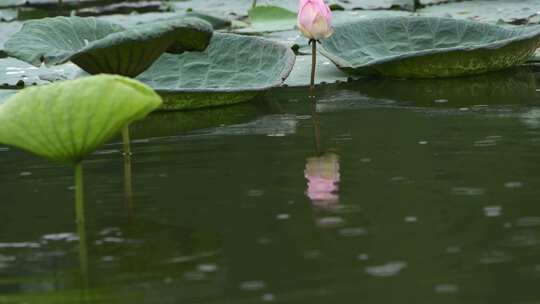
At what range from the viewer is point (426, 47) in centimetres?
525

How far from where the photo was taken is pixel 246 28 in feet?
21.9

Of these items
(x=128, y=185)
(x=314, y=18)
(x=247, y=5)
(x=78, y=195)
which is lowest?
(x=247, y=5)

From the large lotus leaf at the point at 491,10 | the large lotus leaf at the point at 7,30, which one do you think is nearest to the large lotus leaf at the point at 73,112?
the large lotus leaf at the point at 7,30

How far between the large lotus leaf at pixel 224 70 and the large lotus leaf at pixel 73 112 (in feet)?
5.81

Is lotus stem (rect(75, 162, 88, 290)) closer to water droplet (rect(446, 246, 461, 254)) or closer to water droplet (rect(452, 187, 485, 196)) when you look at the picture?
water droplet (rect(446, 246, 461, 254))

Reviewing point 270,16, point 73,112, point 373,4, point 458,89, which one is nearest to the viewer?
point 73,112

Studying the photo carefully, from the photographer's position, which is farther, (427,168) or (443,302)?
(427,168)

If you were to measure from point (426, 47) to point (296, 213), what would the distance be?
2402 millimetres

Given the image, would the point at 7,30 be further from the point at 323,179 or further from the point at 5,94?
the point at 323,179

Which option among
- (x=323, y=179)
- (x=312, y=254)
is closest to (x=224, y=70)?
(x=323, y=179)

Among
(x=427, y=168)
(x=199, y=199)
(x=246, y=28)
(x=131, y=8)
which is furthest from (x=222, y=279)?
(x=131, y=8)

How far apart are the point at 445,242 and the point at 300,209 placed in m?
0.44

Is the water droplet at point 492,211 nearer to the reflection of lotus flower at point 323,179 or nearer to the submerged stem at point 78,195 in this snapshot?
the reflection of lotus flower at point 323,179

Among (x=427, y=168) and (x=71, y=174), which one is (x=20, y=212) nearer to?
(x=71, y=174)
